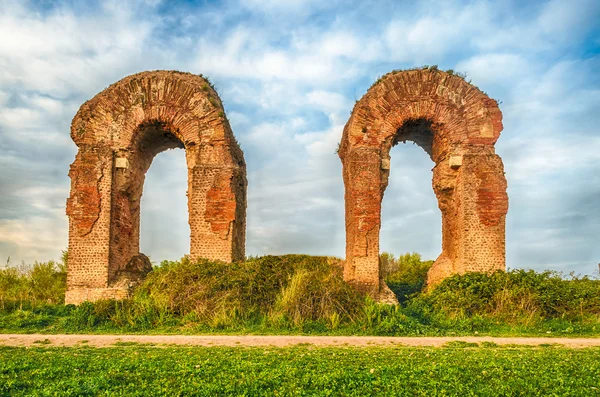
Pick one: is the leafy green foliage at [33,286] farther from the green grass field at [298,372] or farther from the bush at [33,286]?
the green grass field at [298,372]

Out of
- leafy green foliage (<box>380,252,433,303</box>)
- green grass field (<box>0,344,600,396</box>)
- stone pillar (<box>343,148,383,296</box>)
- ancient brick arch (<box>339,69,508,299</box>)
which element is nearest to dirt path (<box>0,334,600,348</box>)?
green grass field (<box>0,344,600,396</box>)

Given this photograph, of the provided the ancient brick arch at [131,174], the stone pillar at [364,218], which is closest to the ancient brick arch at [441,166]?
the stone pillar at [364,218]

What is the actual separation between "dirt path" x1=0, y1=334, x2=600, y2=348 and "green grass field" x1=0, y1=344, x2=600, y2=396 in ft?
2.90

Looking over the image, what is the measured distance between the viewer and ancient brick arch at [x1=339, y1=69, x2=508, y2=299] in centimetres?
1323

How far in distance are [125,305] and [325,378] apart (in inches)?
300

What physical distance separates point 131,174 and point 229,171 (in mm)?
3171

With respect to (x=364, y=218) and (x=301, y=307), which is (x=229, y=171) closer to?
(x=364, y=218)

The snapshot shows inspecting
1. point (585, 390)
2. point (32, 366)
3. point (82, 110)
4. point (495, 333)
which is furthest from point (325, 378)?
point (82, 110)

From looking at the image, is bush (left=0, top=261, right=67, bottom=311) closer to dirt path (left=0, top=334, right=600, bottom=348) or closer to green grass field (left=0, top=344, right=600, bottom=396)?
dirt path (left=0, top=334, right=600, bottom=348)

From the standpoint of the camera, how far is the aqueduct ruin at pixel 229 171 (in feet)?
43.6

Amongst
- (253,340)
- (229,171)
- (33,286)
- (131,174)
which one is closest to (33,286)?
(33,286)

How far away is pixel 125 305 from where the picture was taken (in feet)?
37.7

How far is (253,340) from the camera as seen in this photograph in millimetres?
8680

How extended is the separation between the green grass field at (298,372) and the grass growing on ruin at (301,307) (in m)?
2.80
